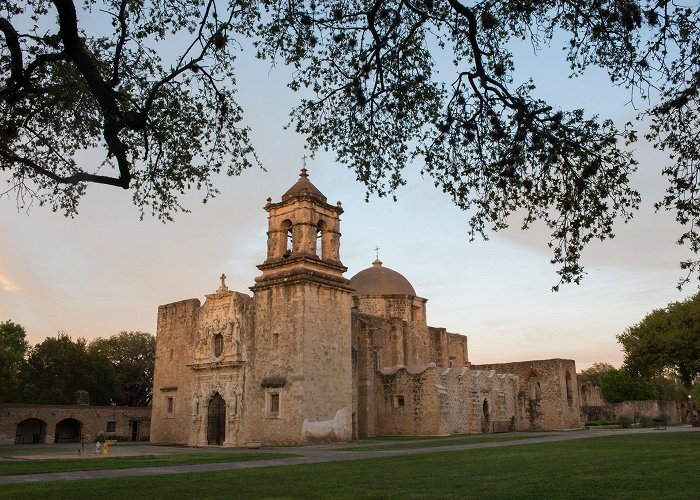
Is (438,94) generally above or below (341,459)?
above

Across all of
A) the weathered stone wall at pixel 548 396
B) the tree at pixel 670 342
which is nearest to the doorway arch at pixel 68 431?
the weathered stone wall at pixel 548 396

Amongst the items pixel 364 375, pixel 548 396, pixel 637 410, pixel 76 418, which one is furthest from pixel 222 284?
pixel 637 410

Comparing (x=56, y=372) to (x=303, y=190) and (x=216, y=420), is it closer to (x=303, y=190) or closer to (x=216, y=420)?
(x=216, y=420)

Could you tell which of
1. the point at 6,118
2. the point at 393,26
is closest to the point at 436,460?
the point at 393,26

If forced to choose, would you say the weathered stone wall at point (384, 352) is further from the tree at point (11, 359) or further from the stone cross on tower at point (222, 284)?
the tree at point (11, 359)

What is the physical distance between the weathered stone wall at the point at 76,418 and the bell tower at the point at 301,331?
42.6 ft

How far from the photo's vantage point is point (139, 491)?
34.5 feet

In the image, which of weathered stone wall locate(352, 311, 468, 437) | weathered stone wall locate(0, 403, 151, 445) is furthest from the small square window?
weathered stone wall locate(0, 403, 151, 445)

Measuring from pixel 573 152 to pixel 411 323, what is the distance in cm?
3080

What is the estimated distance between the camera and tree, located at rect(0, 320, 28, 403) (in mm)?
39000

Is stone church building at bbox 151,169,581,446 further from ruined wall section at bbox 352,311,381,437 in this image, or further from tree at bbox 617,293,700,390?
tree at bbox 617,293,700,390

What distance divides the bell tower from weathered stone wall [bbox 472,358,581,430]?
18059mm

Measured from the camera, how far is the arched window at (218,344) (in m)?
29.5

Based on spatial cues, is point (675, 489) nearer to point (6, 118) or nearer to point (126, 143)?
point (126, 143)
